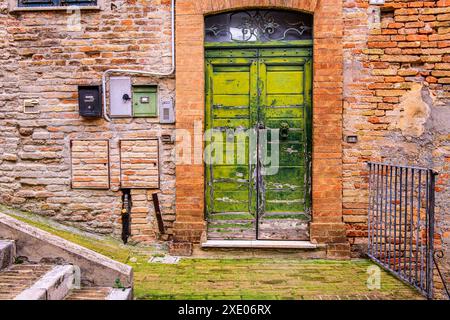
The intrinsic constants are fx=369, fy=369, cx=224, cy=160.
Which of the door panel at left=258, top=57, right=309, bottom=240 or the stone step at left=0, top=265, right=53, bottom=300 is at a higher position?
the door panel at left=258, top=57, right=309, bottom=240

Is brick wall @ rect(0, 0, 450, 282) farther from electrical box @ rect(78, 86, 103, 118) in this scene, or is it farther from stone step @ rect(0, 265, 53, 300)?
stone step @ rect(0, 265, 53, 300)

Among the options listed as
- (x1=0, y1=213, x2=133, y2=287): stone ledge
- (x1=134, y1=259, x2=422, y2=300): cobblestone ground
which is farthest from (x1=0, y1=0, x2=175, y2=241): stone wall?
(x1=0, y1=213, x2=133, y2=287): stone ledge

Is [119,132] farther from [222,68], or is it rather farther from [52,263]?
[52,263]

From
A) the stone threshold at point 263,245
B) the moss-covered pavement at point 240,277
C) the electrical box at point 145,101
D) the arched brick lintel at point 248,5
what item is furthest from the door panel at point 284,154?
the electrical box at point 145,101

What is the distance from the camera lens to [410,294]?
12.2 feet

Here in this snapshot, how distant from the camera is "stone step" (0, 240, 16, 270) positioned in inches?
131

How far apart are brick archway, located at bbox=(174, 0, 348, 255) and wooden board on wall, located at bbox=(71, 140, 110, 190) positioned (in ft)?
3.62

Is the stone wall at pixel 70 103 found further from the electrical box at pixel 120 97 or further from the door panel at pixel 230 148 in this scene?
the door panel at pixel 230 148

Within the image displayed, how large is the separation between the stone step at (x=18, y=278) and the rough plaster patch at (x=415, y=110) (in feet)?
15.0

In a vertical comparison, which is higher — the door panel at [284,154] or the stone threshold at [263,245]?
the door panel at [284,154]

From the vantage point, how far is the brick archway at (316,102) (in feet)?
16.1

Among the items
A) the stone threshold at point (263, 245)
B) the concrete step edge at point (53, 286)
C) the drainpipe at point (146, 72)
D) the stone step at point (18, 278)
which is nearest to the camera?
the concrete step edge at point (53, 286)

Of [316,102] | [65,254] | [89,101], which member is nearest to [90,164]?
[89,101]
